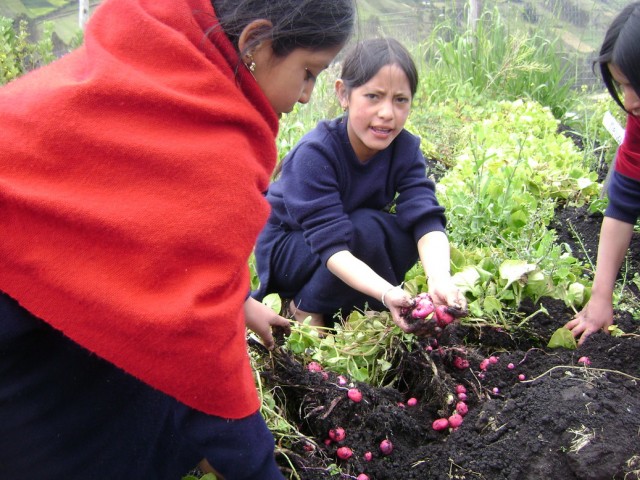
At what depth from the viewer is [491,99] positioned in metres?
5.58

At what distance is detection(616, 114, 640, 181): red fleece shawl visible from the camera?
2176 millimetres

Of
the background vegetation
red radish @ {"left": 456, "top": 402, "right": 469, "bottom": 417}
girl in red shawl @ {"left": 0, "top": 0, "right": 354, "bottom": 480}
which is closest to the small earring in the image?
girl in red shawl @ {"left": 0, "top": 0, "right": 354, "bottom": 480}

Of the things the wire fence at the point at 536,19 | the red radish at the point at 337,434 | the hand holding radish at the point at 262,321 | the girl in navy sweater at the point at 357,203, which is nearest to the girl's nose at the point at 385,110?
the girl in navy sweater at the point at 357,203

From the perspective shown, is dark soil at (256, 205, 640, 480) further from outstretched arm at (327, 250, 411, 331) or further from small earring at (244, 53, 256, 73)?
small earring at (244, 53, 256, 73)

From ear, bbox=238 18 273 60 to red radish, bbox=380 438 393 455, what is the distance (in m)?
1.02

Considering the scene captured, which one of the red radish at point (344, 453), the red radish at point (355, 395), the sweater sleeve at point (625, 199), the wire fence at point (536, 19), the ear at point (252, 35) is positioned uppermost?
the ear at point (252, 35)

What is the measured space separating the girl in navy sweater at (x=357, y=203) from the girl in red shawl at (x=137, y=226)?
94cm

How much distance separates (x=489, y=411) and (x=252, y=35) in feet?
3.56

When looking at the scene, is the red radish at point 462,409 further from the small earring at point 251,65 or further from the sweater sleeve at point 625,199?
the small earring at point 251,65

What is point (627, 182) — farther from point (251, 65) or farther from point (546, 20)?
point (546, 20)

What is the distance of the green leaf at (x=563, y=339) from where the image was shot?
215 cm

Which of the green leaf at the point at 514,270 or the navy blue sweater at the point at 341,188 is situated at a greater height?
the navy blue sweater at the point at 341,188

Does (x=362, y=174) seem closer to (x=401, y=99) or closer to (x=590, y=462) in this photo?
(x=401, y=99)

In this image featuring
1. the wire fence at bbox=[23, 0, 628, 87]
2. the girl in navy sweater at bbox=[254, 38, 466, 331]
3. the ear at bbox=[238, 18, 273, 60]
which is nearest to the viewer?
the ear at bbox=[238, 18, 273, 60]
